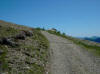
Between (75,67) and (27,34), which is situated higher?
(27,34)

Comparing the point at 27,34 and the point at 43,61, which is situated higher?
the point at 27,34

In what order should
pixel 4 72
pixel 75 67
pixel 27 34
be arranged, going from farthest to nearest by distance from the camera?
pixel 27 34
pixel 75 67
pixel 4 72

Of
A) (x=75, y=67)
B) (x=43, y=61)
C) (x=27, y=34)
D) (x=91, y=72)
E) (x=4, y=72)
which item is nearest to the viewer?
(x=4, y=72)

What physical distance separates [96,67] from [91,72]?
2227mm

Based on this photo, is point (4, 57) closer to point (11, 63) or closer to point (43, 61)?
point (11, 63)

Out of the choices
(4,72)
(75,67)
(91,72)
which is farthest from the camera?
(75,67)

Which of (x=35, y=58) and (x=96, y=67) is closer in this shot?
(x=96, y=67)

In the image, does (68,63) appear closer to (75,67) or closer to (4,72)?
(75,67)

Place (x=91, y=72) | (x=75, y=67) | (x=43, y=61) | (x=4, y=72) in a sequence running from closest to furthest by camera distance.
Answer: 1. (x=4, y=72)
2. (x=91, y=72)
3. (x=75, y=67)
4. (x=43, y=61)

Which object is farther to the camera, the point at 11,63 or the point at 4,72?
the point at 11,63

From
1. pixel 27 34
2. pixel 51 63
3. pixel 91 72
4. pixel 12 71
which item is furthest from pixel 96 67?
pixel 27 34

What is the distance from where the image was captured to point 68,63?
18.1 metres

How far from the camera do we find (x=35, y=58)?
18.6 meters

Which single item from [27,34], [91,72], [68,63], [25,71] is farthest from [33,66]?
[27,34]
